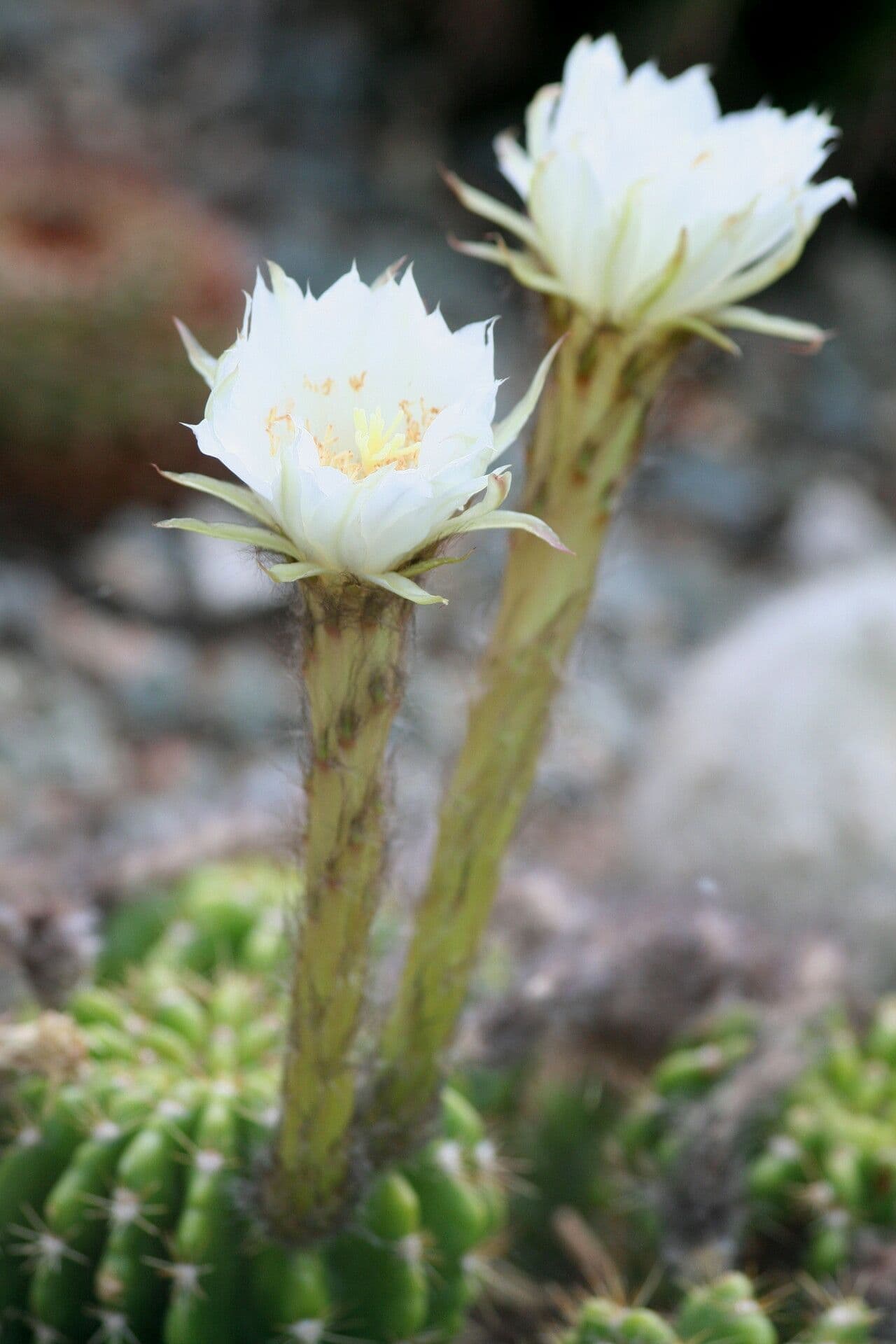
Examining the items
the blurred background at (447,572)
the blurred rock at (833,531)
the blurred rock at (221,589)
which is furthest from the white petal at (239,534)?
the blurred rock at (833,531)

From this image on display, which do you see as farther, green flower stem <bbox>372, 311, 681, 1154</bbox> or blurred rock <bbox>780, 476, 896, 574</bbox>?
blurred rock <bbox>780, 476, 896, 574</bbox>

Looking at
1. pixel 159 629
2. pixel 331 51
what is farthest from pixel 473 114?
pixel 159 629

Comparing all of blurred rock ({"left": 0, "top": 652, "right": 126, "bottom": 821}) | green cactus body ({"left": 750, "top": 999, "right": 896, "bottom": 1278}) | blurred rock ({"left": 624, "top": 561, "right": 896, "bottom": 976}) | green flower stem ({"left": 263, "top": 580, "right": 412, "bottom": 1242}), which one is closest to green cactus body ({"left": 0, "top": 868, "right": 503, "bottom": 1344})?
green flower stem ({"left": 263, "top": 580, "right": 412, "bottom": 1242})

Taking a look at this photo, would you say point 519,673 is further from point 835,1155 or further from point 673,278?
point 835,1155

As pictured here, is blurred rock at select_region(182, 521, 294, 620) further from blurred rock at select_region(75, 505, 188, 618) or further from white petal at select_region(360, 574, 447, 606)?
white petal at select_region(360, 574, 447, 606)

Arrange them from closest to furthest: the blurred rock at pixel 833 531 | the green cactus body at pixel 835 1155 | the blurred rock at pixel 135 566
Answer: the green cactus body at pixel 835 1155 → the blurred rock at pixel 135 566 → the blurred rock at pixel 833 531

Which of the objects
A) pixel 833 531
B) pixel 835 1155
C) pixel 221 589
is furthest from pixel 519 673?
pixel 833 531

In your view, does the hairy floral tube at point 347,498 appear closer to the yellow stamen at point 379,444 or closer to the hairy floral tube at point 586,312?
the yellow stamen at point 379,444
